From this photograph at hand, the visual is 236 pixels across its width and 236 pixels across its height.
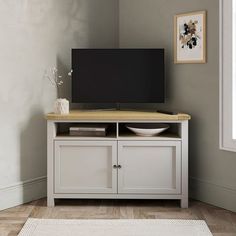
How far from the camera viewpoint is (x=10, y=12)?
3.58 m

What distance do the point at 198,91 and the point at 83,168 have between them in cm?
118

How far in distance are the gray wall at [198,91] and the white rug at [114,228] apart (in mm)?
541

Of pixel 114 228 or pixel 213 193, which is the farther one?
pixel 213 193

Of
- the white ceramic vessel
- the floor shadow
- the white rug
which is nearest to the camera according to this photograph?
the white rug

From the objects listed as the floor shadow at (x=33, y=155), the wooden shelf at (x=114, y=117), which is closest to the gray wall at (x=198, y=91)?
the wooden shelf at (x=114, y=117)

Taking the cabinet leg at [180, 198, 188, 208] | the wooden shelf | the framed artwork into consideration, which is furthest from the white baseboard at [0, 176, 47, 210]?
the framed artwork

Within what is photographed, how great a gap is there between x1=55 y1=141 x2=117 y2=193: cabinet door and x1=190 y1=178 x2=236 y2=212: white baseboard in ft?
2.47

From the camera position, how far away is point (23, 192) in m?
3.79

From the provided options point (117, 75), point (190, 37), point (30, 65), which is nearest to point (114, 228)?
A: point (117, 75)

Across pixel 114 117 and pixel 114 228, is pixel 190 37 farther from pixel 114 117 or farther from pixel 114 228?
pixel 114 228

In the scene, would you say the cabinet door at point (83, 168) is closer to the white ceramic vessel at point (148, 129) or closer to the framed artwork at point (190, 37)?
the white ceramic vessel at point (148, 129)

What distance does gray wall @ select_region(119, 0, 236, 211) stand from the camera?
3645 millimetres

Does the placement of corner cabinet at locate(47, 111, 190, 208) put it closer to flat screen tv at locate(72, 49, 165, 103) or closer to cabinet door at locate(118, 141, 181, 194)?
cabinet door at locate(118, 141, 181, 194)

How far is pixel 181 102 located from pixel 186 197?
0.85 m
